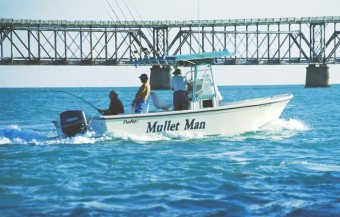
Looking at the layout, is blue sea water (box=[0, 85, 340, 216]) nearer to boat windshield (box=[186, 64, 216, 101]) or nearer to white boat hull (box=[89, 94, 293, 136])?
white boat hull (box=[89, 94, 293, 136])

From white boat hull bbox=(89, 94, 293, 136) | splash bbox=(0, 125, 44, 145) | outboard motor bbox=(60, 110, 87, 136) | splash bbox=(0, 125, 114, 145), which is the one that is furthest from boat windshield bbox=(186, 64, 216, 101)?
splash bbox=(0, 125, 44, 145)

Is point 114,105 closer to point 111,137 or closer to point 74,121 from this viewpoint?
point 111,137

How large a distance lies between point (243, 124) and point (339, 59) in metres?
78.8

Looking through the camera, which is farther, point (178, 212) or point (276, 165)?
point (276, 165)

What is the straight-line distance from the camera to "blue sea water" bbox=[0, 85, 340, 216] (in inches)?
380

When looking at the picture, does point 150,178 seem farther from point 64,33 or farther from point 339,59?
point 339,59

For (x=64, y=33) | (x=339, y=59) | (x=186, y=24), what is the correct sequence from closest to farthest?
(x=64, y=33), (x=186, y=24), (x=339, y=59)

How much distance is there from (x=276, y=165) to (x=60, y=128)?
23.5 feet

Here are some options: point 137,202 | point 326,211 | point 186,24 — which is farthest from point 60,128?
point 186,24

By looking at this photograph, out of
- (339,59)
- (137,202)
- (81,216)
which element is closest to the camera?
(81,216)

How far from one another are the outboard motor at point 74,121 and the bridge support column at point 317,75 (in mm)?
77522

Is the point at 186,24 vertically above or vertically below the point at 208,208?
above

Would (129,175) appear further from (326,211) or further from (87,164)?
(326,211)

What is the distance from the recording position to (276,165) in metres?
13.7
